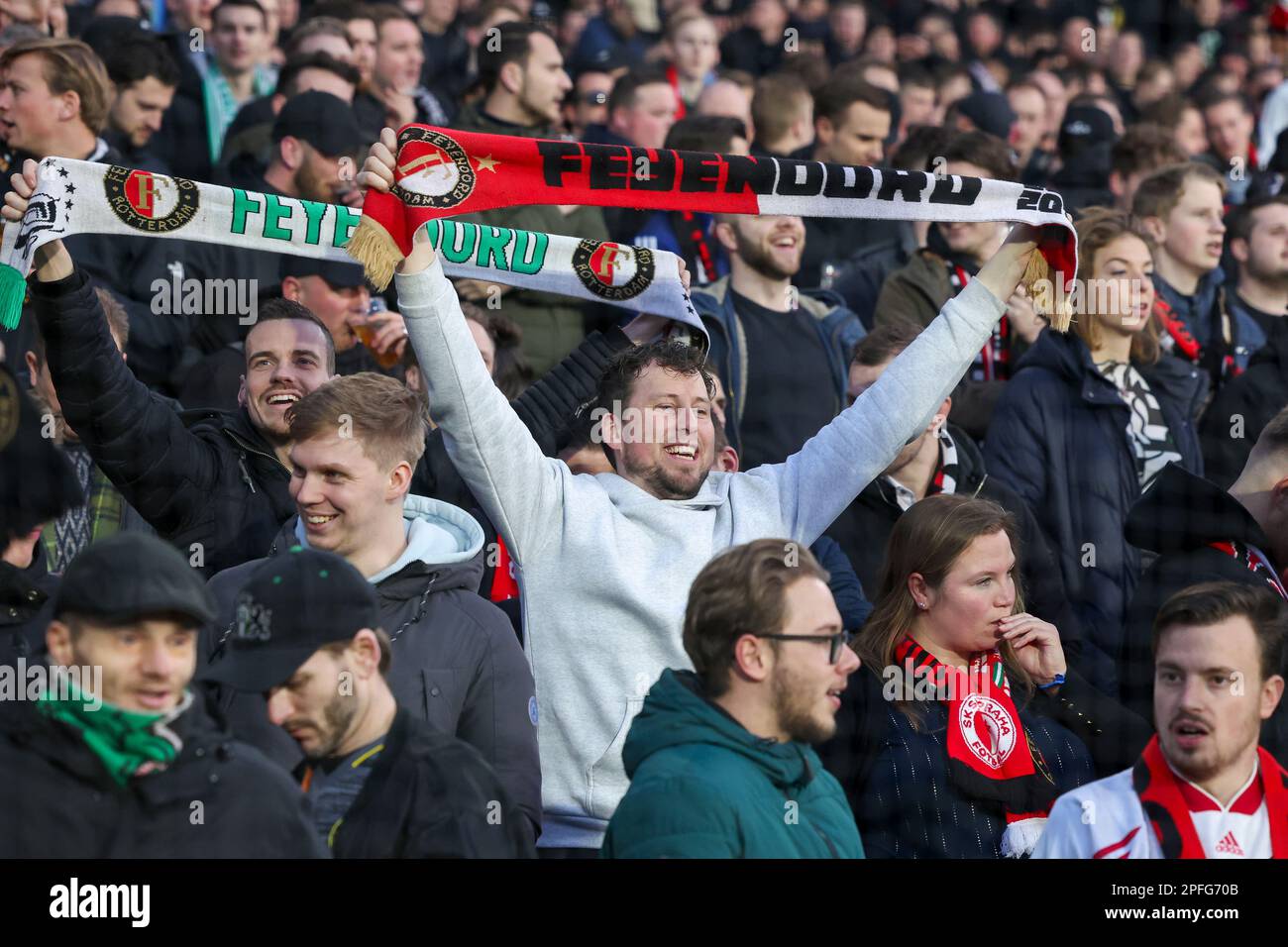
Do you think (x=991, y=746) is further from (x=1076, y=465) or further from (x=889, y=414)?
(x=1076, y=465)

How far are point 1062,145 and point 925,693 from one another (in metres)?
5.75

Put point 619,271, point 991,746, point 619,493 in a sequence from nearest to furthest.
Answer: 1. point 991,746
2. point 619,493
3. point 619,271

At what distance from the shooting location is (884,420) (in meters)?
4.07

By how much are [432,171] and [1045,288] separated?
1.41m

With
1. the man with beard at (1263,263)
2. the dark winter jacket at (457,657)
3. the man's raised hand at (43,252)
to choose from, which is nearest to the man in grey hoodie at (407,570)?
the dark winter jacket at (457,657)

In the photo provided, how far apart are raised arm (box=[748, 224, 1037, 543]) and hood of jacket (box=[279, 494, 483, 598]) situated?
68 centimetres

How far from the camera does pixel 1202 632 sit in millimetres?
3539

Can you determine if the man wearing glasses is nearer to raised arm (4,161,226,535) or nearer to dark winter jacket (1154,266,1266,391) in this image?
raised arm (4,161,226,535)

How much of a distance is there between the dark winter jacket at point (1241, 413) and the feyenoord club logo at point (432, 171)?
268 centimetres

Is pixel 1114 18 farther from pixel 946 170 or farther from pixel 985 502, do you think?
pixel 985 502

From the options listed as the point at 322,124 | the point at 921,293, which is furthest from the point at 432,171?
the point at 921,293

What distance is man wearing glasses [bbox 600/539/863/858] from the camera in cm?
311

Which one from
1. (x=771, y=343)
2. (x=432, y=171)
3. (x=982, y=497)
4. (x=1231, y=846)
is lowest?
(x=1231, y=846)
